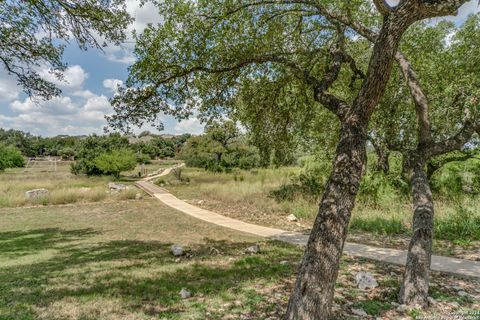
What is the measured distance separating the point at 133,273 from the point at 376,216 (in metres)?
7.11

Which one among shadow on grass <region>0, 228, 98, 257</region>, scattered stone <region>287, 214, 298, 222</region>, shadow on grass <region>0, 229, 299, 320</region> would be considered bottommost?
shadow on grass <region>0, 228, 98, 257</region>

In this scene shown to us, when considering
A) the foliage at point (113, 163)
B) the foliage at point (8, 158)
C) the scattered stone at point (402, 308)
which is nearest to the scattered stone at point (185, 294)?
the scattered stone at point (402, 308)

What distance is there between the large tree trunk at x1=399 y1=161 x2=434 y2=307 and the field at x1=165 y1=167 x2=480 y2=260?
3104 millimetres

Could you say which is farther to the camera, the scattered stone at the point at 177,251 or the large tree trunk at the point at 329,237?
the scattered stone at the point at 177,251

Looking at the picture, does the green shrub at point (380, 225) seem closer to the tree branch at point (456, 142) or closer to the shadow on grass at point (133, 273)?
the shadow on grass at point (133, 273)

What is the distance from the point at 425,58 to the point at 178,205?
10.6m

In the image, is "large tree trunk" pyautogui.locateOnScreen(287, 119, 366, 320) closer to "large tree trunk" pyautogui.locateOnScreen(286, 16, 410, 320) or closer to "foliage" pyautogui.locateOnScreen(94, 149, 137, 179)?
"large tree trunk" pyautogui.locateOnScreen(286, 16, 410, 320)

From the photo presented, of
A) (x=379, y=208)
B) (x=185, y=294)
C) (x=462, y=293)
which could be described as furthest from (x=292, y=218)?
(x=185, y=294)

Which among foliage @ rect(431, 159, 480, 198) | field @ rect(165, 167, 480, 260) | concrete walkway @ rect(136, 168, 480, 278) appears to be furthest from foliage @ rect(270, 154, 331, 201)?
foliage @ rect(431, 159, 480, 198)

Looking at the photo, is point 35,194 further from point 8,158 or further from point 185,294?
point 8,158

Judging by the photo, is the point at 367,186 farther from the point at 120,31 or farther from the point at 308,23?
the point at 120,31

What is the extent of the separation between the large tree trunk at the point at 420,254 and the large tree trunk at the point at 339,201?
1.47 meters

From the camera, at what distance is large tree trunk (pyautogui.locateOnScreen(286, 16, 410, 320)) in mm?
2881

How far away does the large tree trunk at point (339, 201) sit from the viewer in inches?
113
